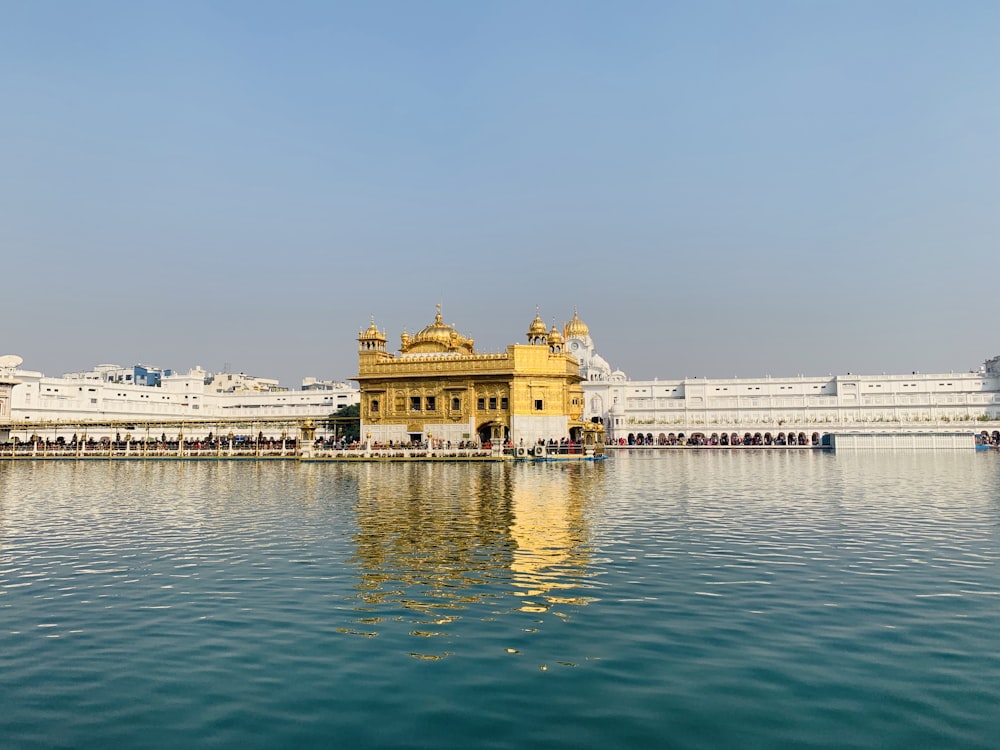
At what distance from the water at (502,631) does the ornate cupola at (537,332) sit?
128 feet

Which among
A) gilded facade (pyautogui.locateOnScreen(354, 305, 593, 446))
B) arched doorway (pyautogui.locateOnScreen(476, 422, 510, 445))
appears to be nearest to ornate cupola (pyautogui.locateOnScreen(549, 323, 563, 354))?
gilded facade (pyautogui.locateOnScreen(354, 305, 593, 446))

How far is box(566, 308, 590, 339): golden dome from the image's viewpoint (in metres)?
125

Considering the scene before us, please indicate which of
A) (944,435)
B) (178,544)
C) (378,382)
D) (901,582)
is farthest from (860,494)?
(944,435)

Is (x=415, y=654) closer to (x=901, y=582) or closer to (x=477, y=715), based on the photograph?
(x=477, y=715)

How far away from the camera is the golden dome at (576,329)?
125 metres

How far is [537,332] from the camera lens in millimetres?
59906

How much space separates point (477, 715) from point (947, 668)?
5.32m

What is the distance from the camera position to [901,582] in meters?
12.6

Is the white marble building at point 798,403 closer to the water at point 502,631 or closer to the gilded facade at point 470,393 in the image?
the gilded facade at point 470,393

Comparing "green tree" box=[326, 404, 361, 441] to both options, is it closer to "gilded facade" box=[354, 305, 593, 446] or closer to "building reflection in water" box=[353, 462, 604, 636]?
"gilded facade" box=[354, 305, 593, 446]

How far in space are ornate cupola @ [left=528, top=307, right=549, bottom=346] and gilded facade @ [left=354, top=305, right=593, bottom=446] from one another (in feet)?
0.26

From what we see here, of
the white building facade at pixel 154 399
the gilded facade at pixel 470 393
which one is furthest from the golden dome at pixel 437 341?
the white building facade at pixel 154 399

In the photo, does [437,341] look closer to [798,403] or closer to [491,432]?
[491,432]

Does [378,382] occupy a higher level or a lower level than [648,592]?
higher
